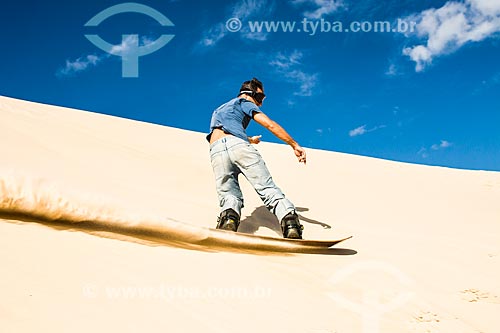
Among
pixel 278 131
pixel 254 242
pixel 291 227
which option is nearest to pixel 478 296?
pixel 291 227

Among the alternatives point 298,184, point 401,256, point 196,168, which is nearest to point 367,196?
point 298,184

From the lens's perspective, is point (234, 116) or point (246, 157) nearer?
point (246, 157)

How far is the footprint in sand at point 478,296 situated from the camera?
228cm

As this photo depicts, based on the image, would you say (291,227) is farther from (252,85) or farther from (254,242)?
(252,85)

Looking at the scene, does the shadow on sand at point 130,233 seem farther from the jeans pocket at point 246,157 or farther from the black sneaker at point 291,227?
the jeans pocket at point 246,157

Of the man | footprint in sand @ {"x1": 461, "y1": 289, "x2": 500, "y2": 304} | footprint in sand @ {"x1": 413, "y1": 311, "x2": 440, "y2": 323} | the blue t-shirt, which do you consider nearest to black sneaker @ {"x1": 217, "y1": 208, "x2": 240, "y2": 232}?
the man

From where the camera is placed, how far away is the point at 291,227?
2916mm

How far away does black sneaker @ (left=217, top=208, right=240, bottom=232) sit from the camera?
9.65 feet

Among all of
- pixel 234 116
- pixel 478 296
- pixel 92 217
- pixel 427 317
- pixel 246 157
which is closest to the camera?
pixel 427 317

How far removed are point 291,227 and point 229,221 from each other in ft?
1.46

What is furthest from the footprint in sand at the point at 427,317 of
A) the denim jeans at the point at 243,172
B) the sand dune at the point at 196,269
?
the denim jeans at the point at 243,172

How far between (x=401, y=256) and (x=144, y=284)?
214 centimetres

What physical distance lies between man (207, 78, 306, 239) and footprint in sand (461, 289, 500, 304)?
1078mm

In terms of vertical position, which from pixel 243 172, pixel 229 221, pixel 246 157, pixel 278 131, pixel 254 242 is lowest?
pixel 254 242
